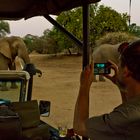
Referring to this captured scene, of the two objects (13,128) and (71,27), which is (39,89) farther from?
(13,128)

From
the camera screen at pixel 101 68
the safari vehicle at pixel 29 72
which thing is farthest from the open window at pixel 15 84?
the camera screen at pixel 101 68

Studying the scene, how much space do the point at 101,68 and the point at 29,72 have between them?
1.28 m

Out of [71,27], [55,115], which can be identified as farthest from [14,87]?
[71,27]

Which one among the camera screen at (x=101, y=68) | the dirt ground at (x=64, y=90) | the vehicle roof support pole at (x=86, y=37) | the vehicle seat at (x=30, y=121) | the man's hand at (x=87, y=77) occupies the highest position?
the vehicle roof support pole at (x=86, y=37)

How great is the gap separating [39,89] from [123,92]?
486 inches

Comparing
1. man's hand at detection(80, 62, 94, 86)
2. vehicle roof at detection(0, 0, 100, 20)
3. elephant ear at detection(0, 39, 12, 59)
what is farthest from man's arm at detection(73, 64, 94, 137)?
elephant ear at detection(0, 39, 12, 59)

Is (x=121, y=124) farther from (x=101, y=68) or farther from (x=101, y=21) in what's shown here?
(x=101, y=21)

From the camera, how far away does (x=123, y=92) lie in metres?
1.77

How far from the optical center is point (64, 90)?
14.1 meters

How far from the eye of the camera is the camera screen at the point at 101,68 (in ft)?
6.50

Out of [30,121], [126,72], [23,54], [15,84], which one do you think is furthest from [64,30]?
[23,54]

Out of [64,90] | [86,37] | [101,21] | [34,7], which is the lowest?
[64,90]

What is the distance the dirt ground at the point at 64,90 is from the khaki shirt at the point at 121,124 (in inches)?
202

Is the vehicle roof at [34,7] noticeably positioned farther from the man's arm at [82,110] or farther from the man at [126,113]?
the man at [126,113]
